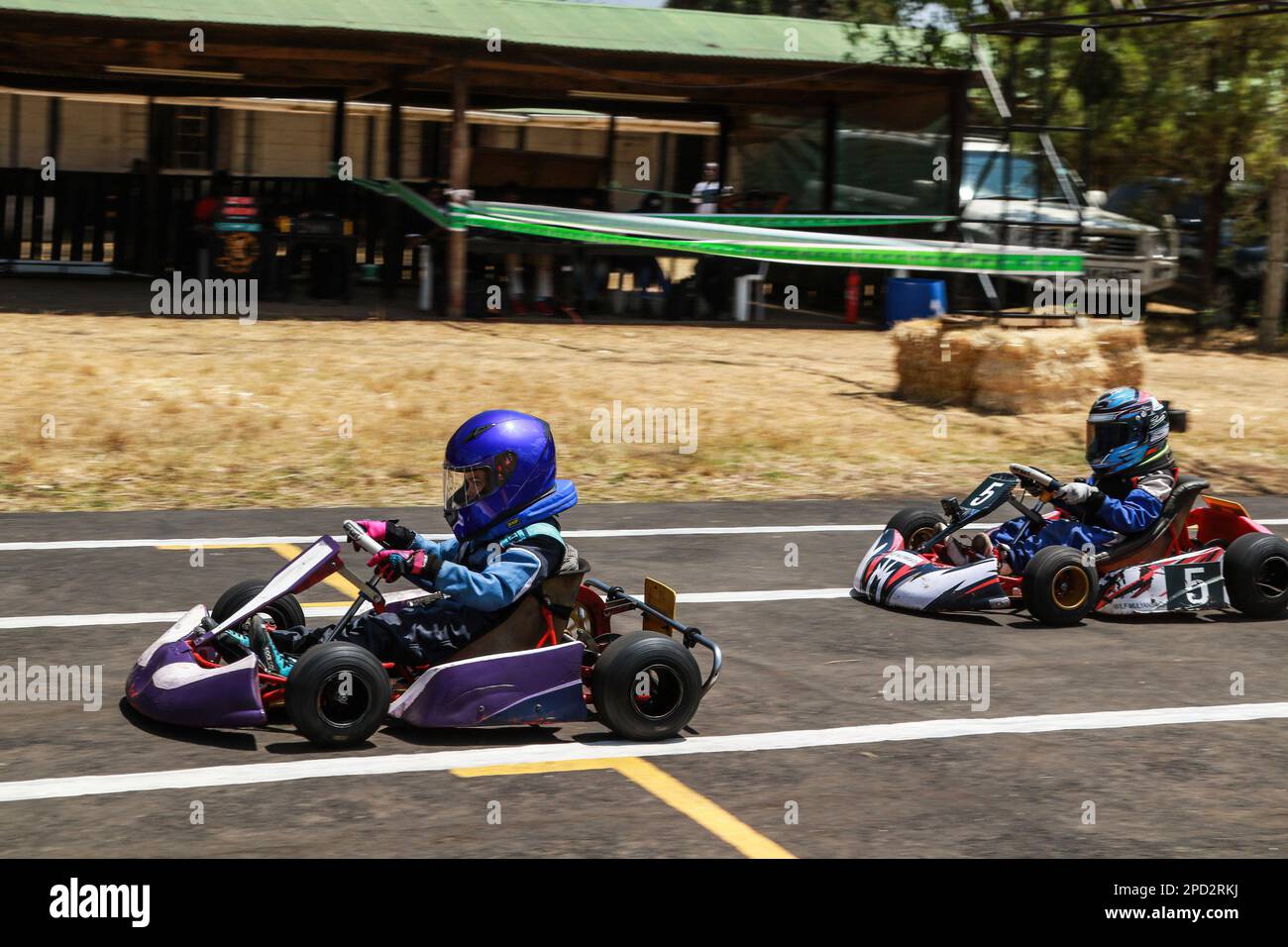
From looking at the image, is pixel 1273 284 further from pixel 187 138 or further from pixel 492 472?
pixel 492 472

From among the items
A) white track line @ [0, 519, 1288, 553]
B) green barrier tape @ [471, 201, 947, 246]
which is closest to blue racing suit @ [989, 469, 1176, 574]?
white track line @ [0, 519, 1288, 553]

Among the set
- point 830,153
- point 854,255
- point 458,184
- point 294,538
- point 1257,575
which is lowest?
point 294,538

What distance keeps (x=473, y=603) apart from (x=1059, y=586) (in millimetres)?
3418

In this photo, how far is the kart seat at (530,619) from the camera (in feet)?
18.9

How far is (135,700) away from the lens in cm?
562

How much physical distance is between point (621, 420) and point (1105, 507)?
619 cm

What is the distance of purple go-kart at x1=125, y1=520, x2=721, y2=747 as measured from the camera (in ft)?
17.7

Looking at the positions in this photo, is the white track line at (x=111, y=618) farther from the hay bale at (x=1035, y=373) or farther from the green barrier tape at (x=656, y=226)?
the green barrier tape at (x=656, y=226)

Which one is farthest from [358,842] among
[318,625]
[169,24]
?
[169,24]

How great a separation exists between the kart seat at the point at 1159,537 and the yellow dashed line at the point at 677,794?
3533mm

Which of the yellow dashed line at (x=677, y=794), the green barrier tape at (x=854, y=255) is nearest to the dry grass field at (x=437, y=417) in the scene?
the green barrier tape at (x=854, y=255)

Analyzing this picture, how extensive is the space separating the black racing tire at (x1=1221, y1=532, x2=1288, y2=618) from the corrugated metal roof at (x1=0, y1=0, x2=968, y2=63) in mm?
12767

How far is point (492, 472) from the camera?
5.75 m

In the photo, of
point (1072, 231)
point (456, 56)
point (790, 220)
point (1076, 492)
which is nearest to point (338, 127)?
point (456, 56)
